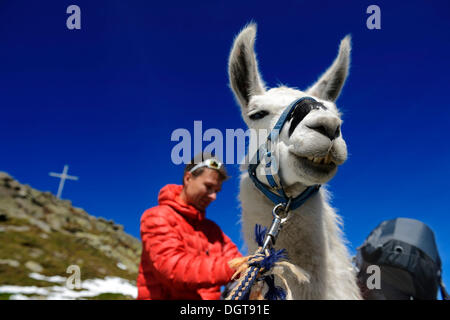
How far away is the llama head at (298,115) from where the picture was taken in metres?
1.53

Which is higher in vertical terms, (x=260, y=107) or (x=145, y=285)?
(x=260, y=107)

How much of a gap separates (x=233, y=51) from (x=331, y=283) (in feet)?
5.78

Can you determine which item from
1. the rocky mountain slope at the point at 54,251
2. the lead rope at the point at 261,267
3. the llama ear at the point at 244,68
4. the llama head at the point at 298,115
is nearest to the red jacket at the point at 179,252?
the lead rope at the point at 261,267

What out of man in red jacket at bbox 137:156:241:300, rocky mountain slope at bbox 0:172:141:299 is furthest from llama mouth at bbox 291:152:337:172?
rocky mountain slope at bbox 0:172:141:299

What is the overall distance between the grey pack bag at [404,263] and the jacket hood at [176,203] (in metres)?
1.56

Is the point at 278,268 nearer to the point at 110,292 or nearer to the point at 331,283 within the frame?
the point at 331,283

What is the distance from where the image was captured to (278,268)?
136 cm

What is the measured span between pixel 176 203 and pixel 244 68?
4.27 ft

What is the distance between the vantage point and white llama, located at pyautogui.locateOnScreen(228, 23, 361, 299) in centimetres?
155

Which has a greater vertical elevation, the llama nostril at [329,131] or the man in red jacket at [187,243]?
the llama nostril at [329,131]

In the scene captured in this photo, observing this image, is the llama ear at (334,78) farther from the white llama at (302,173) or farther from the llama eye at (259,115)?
the llama eye at (259,115)

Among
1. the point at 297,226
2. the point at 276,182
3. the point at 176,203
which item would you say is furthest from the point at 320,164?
the point at 176,203
